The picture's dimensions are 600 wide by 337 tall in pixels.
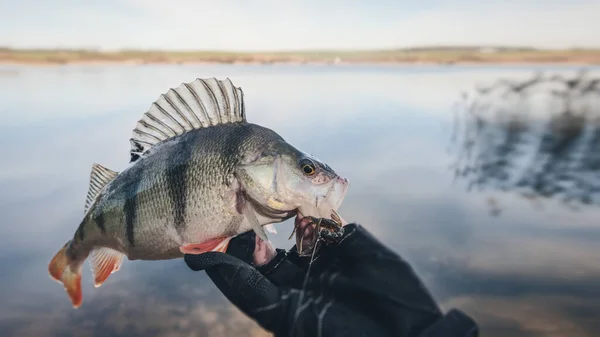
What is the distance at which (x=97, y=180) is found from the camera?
9.52 feet

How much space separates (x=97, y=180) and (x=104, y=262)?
0.48 metres

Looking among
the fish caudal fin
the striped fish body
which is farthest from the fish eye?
the fish caudal fin

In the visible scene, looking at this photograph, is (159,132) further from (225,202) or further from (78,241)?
(78,241)

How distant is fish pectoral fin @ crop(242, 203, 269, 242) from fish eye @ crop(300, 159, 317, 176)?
1.17 ft

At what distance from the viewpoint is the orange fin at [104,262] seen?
2.85 m

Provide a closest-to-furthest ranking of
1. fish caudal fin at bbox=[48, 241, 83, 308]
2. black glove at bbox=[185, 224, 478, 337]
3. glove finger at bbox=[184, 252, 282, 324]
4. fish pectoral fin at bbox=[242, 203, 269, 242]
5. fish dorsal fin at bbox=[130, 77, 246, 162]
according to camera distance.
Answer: black glove at bbox=[185, 224, 478, 337], glove finger at bbox=[184, 252, 282, 324], fish pectoral fin at bbox=[242, 203, 269, 242], fish dorsal fin at bbox=[130, 77, 246, 162], fish caudal fin at bbox=[48, 241, 83, 308]

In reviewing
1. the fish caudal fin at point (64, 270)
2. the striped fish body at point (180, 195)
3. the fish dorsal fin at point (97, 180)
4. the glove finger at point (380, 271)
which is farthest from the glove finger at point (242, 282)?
the fish caudal fin at point (64, 270)

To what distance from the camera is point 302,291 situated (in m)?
2.46

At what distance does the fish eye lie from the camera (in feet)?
8.71

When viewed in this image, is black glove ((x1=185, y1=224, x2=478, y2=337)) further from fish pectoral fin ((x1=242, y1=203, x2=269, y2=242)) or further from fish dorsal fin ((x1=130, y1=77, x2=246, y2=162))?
fish dorsal fin ((x1=130, y1=77, x2=246, y2=162))

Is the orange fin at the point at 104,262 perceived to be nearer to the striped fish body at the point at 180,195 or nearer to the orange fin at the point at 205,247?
the striped fish body at the point at 180,195

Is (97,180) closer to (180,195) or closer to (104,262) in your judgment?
(104,262)

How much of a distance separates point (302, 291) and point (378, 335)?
1.37ft

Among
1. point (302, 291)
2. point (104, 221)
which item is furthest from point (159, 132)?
point (302, 291)
